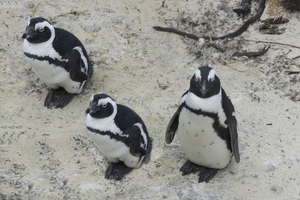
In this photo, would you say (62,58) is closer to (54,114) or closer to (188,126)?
(54,114)

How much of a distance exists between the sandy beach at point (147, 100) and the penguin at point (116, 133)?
0.40 ft

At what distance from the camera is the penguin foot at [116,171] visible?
304 cm

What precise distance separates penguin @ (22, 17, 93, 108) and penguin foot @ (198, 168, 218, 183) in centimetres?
185

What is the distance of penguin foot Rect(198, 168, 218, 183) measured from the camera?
9.51ft

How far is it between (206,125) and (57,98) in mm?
2201

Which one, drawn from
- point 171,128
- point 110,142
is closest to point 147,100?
point 171,128

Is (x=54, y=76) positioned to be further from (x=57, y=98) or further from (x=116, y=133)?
(x=116, y=133)

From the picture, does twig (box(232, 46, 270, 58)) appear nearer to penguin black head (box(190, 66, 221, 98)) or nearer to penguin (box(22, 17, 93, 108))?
penguin (box(22, 17, 93, 108))

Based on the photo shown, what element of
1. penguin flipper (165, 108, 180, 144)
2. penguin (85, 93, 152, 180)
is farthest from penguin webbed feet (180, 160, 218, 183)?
penguin (85, 93, 152, 180)

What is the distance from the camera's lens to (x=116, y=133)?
→ 2.78 m

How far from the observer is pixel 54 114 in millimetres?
3779

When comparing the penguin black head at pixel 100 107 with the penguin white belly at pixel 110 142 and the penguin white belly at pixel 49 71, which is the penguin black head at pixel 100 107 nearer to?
the penguin white belly at pixel 110 142

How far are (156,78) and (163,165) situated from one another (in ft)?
4.78

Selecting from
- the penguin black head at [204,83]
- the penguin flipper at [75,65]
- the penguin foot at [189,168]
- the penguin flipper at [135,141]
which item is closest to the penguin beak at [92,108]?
the penguin flipper at [135,141]
